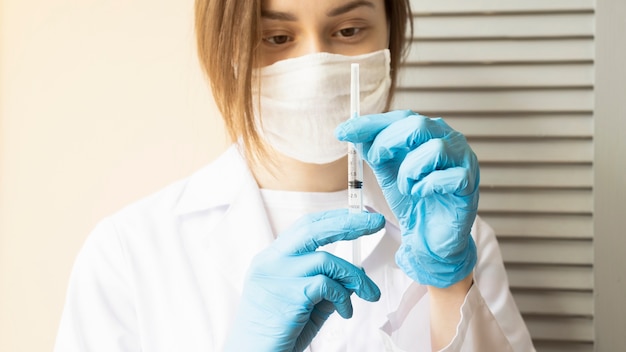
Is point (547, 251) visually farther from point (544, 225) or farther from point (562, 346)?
point (562, 346)

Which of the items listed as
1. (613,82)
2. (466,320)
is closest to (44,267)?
(466,320)

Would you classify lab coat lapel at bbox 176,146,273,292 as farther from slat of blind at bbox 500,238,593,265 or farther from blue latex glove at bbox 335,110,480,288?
slat of blind at bbox 500,238,593,265

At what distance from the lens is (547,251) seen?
1.43 metres

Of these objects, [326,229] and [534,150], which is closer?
[326,229]

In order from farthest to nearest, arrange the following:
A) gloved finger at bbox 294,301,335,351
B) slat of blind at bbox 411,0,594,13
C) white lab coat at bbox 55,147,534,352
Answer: slat of blind at bbox 411,0,594,13 → white lab coat at bbox 55,147,534,352 → gloved finger at bbox 294,301,335,351

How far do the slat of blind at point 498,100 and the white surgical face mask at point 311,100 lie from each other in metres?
0.24

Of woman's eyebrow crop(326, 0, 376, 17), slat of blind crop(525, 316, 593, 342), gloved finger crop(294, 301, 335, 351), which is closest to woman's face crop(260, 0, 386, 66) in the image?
woman's eyebrow crop(326, 0, 376, 17)

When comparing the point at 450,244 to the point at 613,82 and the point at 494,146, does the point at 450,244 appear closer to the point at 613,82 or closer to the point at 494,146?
the point at 494,146

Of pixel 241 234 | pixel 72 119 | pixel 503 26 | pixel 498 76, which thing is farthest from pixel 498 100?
pixel 72 119

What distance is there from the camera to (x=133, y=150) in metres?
1.47

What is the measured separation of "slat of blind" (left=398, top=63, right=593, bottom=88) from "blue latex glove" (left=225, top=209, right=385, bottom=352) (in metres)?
0.54

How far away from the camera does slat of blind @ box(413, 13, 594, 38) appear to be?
1.40 metres

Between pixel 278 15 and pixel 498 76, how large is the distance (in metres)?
0.55

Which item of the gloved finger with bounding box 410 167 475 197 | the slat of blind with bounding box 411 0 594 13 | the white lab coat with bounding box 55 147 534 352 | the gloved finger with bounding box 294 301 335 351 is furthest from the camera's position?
the slat of blind with bounding box 411 0 594 13
